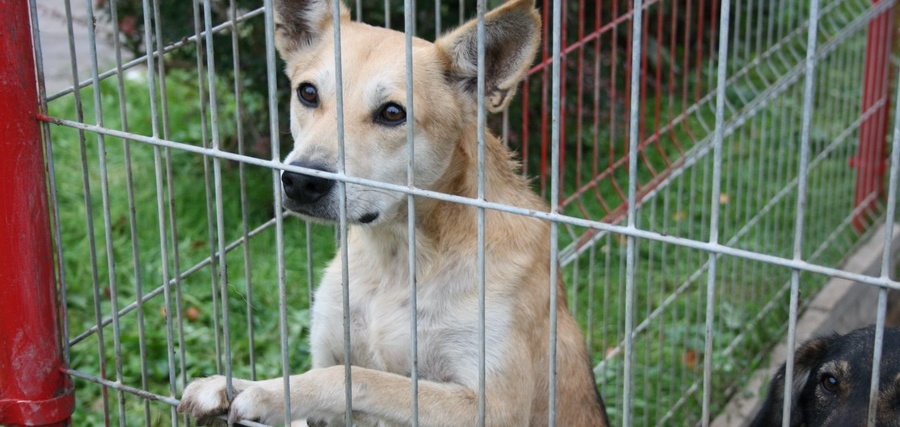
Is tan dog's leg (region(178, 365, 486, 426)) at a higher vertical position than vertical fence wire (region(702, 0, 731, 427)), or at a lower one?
lower

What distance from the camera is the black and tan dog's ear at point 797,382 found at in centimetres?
360

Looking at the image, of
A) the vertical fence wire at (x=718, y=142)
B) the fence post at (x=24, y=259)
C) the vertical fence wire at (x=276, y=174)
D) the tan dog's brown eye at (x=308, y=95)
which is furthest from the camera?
the tan dog's brown eye at (x=308, y=95)

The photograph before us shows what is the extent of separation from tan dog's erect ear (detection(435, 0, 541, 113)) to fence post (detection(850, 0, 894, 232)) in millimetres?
3635

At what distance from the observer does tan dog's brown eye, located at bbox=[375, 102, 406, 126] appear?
304 centimetres

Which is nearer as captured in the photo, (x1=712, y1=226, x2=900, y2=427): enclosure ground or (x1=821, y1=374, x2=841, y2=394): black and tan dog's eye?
(x1=821, y1=374, x2=841, y2=394): black and tan dog's eye

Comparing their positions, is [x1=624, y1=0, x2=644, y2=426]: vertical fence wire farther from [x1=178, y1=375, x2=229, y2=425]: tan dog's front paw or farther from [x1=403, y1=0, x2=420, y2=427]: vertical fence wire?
[x1=178, y1=375, x2=229, y2=425]: tan dog's front paw

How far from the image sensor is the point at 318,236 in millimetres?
5820

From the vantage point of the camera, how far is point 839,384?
10.8 feet

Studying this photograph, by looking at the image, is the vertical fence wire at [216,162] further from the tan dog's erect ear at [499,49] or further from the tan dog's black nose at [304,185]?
the tan dog's erect ear at [499,49]

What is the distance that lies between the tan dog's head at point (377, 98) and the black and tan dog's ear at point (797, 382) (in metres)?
1.40

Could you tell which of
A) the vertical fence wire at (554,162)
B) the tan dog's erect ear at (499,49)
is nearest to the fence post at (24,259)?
the tan dog's erect ear at (499,49)

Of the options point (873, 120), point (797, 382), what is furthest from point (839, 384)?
point (873, 120)

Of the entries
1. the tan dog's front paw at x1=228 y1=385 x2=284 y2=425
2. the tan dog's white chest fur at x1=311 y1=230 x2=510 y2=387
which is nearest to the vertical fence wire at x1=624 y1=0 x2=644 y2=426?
the tan dog's white chest fur at x1=311 y1=230 x2=510 y2=387

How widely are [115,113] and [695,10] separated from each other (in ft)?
13.1
